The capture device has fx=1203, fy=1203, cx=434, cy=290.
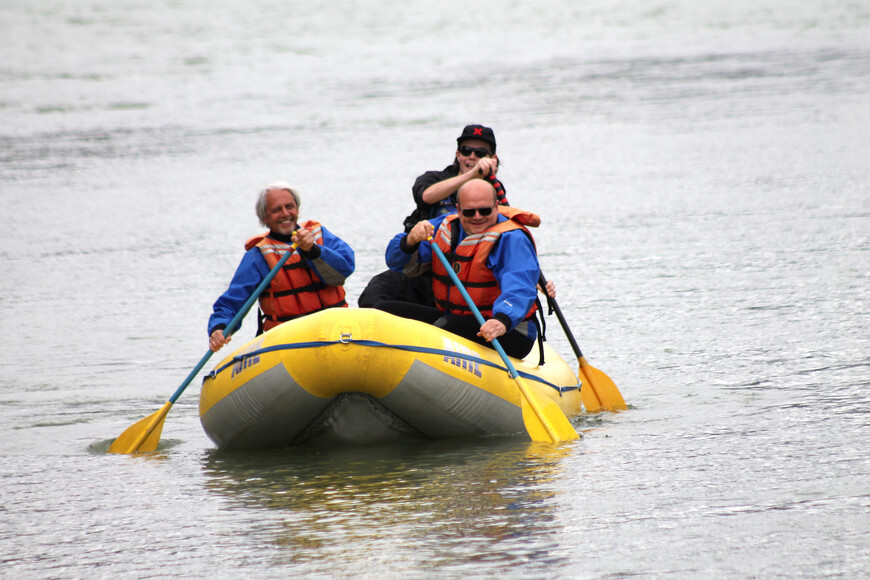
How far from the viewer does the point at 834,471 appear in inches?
188

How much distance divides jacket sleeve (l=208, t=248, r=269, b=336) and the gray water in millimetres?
669

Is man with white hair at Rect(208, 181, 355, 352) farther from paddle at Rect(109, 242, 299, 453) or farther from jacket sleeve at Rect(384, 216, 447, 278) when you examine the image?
jacket sleeve at Rect(384, 216, 447, 278)

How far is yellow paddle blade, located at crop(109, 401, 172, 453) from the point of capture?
586cm

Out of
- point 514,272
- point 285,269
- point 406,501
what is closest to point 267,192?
point 285,269

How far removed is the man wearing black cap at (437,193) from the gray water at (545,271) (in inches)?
43.4

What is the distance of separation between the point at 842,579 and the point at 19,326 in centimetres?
751

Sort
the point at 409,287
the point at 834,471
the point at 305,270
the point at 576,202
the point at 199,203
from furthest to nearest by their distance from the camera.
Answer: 1. the point at 199,203
2. the point at 576,202
3. the point at 409,287
4. the point at 305,270
5. the point at 834,471

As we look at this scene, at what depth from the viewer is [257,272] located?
19.0 feet

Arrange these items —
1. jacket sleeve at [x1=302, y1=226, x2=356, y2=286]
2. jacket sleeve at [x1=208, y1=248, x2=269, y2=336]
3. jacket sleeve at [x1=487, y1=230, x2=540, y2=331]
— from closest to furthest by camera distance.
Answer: jacket sleeve at [x1=487, y1=230, x2=540, y2=331] → jacket sleeve at [x1=302, y1=226, x2=356, y2=286] → jacket sleeve at [x1=208, y1=248, x2=269, y2=336]

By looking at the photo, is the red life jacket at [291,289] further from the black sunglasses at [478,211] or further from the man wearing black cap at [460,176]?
the black sunglasses at [478,211]

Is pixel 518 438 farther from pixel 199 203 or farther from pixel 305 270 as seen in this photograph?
pixel 199 203

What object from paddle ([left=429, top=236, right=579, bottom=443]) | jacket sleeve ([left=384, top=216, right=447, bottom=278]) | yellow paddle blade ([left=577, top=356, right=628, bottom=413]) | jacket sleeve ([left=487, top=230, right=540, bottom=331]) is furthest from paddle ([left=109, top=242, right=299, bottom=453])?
yellow paddle blade ([left=577, top=356, right=628, bottom=413])

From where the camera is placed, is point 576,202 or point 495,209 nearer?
point 495,209

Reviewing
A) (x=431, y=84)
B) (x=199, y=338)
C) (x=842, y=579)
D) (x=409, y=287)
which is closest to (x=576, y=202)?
(x=199, y=338)
